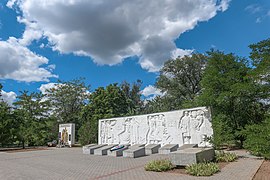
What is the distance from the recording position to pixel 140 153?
13.3 meters

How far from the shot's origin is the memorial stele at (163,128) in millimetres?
14400

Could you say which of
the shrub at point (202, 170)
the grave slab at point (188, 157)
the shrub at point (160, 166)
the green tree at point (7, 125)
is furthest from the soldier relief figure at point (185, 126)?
the green tree at point (7, 125)

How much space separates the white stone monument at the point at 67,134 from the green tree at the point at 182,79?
564 inches

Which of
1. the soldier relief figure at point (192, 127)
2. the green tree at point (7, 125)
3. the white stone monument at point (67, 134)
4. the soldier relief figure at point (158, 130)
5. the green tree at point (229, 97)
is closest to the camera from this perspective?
the green tree at point (229, 97)

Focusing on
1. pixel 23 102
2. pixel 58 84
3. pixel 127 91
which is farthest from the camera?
pixel 127 91

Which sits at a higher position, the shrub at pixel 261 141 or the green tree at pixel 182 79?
the green tree at pixel 182 79

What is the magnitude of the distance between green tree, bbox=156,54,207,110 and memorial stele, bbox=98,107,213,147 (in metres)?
12.3

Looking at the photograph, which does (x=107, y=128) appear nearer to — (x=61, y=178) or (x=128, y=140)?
(x=128, y=140)

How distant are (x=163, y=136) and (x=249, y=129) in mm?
7555

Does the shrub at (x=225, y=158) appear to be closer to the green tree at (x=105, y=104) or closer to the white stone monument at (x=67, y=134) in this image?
the white stone monument at (x=67, y=134)

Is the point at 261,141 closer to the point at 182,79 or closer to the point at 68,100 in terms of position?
the point at 182,79

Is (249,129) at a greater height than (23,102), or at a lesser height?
lesser

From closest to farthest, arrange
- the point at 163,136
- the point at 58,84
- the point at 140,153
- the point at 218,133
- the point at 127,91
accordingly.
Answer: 1. the point at 218,133
2. the point at 140,153
3. the point at 163,136
4. the point at 58,84
5. the point at 127,91

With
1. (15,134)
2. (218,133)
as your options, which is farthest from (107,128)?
(218,133)
